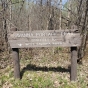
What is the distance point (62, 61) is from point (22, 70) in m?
1.83

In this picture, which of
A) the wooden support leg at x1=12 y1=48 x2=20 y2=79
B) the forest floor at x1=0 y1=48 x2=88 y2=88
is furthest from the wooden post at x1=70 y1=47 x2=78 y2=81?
the wooden support leg at x1=12 y1=48 x2=20 y2=79

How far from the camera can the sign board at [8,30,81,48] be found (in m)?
4.79

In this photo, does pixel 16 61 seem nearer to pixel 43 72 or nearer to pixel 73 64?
pixel 43 72

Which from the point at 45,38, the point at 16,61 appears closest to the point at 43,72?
the point at 16,61

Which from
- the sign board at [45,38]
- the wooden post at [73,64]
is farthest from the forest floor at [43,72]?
the sign board at [45,38]

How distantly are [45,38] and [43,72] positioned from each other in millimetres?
1447

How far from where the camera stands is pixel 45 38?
15.9 feet

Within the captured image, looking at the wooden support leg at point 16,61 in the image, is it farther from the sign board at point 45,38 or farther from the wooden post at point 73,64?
the wooden post at point 73,64

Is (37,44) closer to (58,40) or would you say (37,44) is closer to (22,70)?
(58,40)

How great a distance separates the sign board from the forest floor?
120 cm

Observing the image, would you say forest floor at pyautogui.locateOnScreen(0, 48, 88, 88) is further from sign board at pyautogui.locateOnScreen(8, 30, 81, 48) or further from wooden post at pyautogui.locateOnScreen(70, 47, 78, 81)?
sign board at pyautogui.locateOnScreen(8, 30, 81, 48)

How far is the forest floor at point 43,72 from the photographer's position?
4934 mm

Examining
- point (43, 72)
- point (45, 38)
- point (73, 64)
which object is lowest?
point (43, 72)

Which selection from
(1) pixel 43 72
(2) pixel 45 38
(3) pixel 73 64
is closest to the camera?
(2) pixel 45 38
